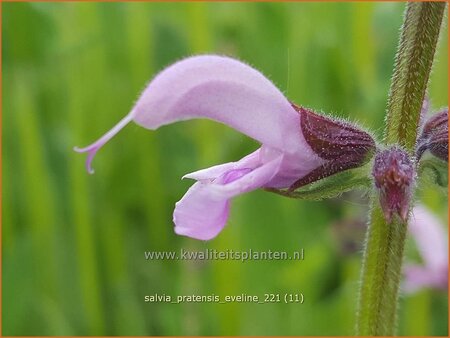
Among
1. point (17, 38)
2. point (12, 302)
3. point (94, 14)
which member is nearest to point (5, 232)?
point (12, 302)

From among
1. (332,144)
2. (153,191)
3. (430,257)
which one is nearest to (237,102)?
(332,144)

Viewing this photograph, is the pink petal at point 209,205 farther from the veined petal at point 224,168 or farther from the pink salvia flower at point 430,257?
the pink salvia flower at point 430,257

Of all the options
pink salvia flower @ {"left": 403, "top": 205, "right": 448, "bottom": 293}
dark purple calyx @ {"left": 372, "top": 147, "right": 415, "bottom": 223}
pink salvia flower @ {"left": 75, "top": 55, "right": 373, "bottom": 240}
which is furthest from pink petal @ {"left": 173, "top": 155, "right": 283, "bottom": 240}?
pink salvia flower @ {"left": 403, "top": 205, "right": 448, "bottom": 293}

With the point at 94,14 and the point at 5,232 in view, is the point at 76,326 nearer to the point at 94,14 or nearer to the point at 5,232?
the point at 5,232

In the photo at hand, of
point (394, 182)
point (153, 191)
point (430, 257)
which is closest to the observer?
point (394, 182)

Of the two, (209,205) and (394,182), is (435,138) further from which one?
(209,205)

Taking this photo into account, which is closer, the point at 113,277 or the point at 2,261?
the point at 2,261

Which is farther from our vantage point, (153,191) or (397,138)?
(153,191)
